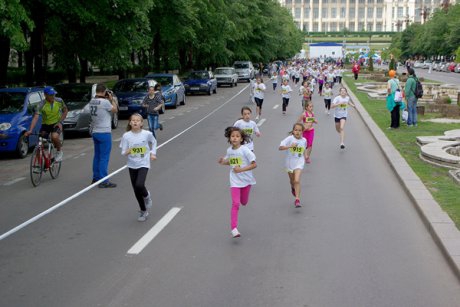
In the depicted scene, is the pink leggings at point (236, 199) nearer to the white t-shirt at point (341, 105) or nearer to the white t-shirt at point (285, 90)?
the white t-shirt at point (341, 105)

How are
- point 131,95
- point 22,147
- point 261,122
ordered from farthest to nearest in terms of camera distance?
point 131,95
point 261,122
point 22,147

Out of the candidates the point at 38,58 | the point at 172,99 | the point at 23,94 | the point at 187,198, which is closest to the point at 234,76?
the point at 172,99

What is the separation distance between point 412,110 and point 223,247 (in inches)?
543

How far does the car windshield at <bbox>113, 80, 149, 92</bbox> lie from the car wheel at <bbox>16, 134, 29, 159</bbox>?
11.0 m

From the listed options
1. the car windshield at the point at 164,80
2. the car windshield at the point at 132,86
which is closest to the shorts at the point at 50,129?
the car windshield at the point at 132,86

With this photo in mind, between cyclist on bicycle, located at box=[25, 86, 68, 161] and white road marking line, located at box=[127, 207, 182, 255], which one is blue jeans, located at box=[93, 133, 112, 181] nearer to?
cyclist on bicycle, located at box=[25, 86, 68, 161]

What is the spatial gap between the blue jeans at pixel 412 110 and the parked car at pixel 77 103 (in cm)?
887

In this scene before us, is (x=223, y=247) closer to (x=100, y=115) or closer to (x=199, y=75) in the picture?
(x=100, y=115)

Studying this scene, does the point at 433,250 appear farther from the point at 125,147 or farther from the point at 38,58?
the point at 38,58

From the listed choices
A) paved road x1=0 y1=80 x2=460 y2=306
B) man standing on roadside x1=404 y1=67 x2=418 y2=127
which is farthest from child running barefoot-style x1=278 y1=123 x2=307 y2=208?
man standing on roadside x1=404 y1=67 x2=418 y2=127

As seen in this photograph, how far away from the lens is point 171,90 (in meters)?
29.2

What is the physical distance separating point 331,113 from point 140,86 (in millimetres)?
7977

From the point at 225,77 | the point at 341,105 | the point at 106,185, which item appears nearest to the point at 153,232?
the point at 106,185

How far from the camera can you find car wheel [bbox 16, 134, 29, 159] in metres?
14.8
